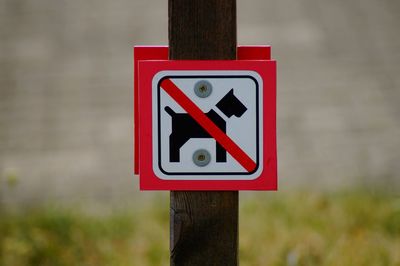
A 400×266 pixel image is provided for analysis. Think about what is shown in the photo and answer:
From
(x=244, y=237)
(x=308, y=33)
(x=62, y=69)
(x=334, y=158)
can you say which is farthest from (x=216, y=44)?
(x=308, y=33)

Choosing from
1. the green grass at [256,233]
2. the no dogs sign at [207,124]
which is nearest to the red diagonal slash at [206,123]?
the no dogs sign at [207,124]

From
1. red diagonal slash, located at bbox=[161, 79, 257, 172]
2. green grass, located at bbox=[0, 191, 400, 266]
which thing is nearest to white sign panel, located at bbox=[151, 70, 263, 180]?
red diagonal slash, located at bbox=[161, 79, 257, 172]

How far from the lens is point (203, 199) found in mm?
2426

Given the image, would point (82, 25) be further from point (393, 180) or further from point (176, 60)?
point (176, 60)

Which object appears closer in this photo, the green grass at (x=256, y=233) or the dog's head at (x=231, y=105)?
the dog's head at (x=231, y=105)

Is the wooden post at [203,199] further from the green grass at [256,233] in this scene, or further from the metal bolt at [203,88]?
the green grass at [256,233]

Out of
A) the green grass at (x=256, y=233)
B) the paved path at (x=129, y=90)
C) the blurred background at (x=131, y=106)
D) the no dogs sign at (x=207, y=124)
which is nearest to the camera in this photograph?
the no dogs sign at (x=207, y=124)

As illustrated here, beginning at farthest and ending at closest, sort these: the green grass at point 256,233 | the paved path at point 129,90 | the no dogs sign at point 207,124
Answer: the paved path at point 129,90 → the green grass at point 256,233 → the no dogs sign at point 207,124

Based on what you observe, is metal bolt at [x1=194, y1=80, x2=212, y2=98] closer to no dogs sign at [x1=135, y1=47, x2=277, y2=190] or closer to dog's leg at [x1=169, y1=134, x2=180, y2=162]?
no dogs sign at [x1=135, y1=47, x2=277, y2=190]

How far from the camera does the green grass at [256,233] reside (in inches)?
171

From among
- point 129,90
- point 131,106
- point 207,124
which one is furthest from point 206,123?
point 129,90

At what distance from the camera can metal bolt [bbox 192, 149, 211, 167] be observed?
2.40 meters

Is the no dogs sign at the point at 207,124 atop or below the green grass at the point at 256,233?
atop

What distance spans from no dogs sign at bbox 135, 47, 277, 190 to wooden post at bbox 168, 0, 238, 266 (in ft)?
0.13
